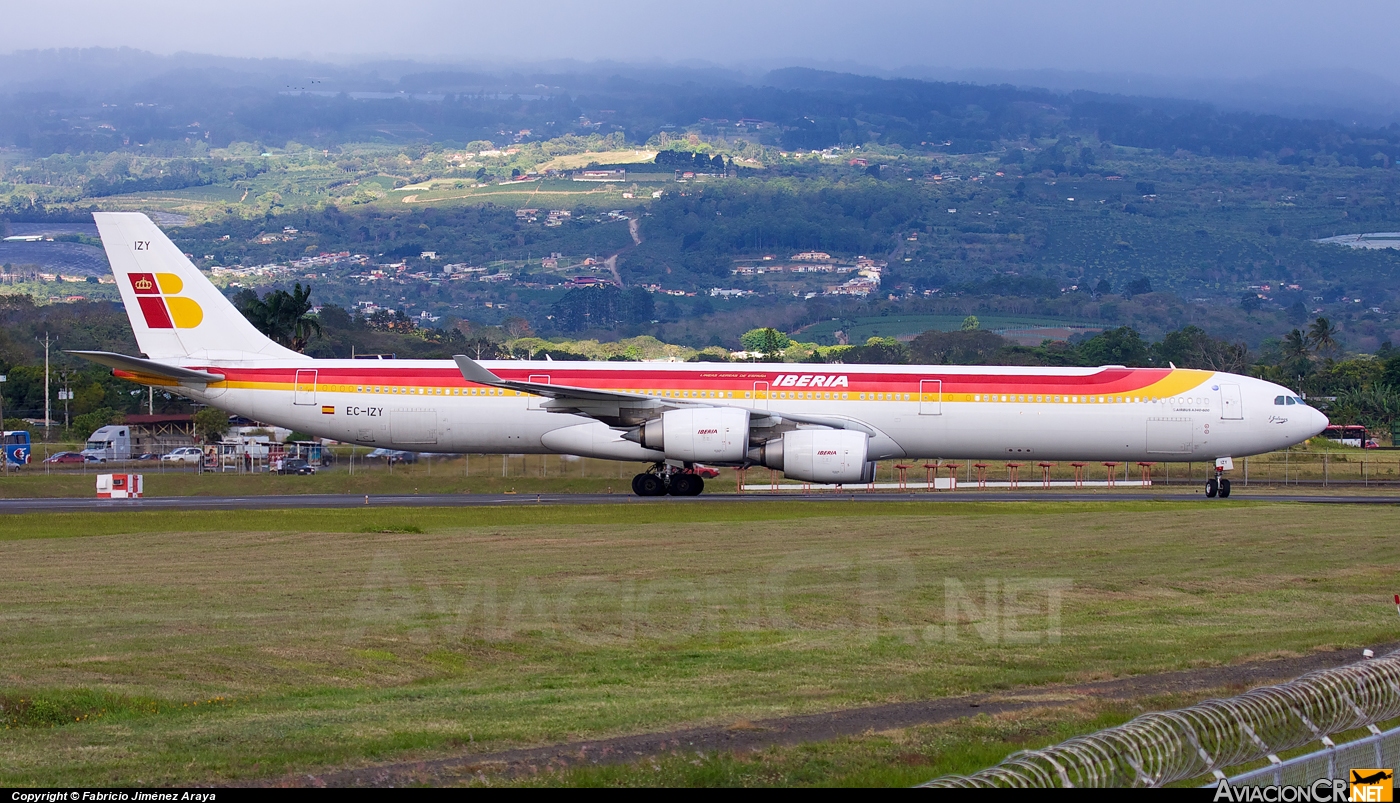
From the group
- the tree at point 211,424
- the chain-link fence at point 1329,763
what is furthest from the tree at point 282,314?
the chain-link fence at point 1329,763

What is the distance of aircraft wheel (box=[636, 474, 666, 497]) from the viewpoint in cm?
3841

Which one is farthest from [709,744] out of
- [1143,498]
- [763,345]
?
[763,345]

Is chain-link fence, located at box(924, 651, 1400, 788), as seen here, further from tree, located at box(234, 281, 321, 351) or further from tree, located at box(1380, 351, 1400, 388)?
tree, located at box(1380, 351, 1400, 388)

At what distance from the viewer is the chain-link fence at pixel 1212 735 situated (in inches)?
316

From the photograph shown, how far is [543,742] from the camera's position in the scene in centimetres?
1027

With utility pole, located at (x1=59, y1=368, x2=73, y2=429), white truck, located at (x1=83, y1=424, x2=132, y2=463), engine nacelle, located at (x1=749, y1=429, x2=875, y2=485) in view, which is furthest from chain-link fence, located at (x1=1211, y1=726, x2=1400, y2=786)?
utility pole, located at (x1=59, y1=368, x2=73, y2=429)

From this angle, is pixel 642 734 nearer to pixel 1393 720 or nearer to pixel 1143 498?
pixel 1393 720

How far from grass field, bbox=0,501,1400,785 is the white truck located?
137 feet

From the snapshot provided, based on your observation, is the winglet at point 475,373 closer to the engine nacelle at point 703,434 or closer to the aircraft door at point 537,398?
the aircraft door at point 537,398

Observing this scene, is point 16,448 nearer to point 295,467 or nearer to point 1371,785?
point 295,467

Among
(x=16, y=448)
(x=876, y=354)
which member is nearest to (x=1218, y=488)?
(x=16, y=448)

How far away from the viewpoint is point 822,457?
3509 cm

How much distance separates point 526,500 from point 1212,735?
30338 millimetres

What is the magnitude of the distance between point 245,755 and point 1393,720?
8.56 m
